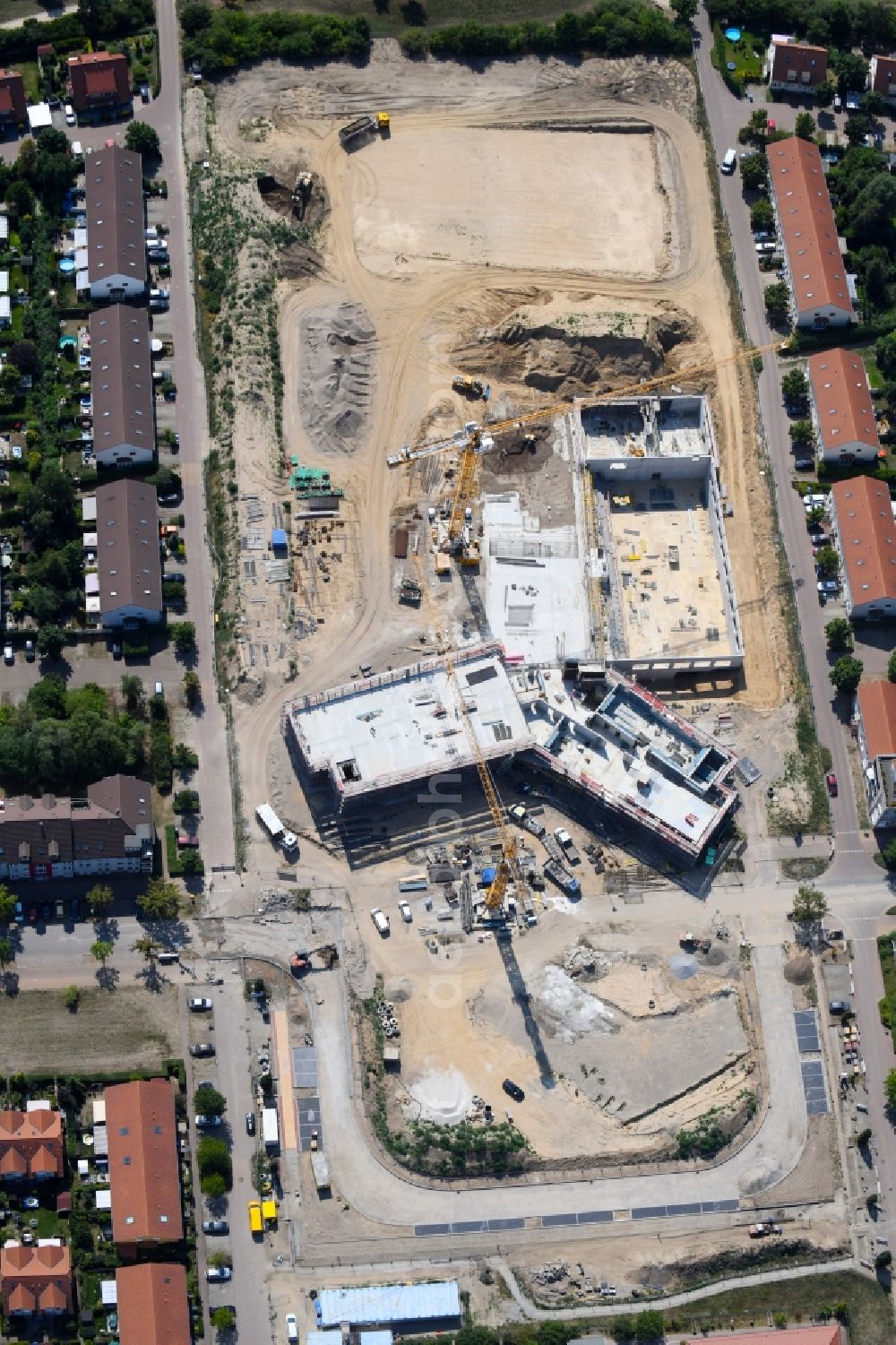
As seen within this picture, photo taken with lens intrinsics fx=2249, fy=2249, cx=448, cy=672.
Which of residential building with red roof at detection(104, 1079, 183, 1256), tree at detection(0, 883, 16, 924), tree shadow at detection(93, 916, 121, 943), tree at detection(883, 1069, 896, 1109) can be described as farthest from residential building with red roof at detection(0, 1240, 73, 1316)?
tree at detection(883, 1069, 896, 1109)

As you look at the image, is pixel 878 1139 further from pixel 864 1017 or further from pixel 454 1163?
pixel 454 1163

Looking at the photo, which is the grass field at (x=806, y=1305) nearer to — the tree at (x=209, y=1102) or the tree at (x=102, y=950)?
the tree at (x=209, y=1102)

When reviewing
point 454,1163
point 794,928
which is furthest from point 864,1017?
point 454,1163

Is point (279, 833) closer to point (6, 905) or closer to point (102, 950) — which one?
point (102, 950)

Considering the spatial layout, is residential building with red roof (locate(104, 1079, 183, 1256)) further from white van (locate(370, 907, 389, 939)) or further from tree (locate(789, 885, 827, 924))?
tree (locate(789, 885, 827, 924))

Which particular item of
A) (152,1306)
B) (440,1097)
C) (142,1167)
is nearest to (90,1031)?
(142,1167)

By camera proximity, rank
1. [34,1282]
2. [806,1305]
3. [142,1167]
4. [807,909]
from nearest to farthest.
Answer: [34,1282] → [142,1167] → [806,1305] → [807,909]

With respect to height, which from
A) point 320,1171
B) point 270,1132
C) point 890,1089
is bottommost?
point 320,1171
